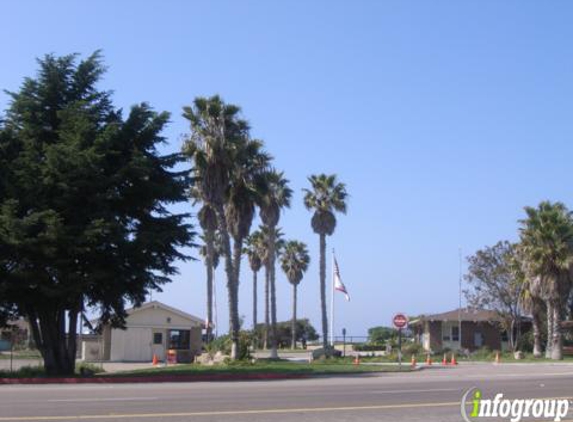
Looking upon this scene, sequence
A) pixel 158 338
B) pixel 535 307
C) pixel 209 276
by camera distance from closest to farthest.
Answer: pixel 158 338 < pixel 535 307 < pixel 209 276

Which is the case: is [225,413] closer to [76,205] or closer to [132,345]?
[76,205]

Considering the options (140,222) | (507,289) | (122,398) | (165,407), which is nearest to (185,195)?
(140,222)

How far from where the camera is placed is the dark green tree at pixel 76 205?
1148 inches

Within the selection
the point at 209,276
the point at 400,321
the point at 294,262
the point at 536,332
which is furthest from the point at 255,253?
the point at 400,321

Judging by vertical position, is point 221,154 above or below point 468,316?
above

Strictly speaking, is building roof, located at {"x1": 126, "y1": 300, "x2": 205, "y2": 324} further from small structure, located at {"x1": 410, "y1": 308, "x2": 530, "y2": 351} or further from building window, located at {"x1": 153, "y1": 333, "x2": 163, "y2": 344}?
small structure, located at {"x1": 410, "y1": 308, "x2": 530, "y2": 351}

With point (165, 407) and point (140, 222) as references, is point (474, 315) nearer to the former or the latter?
point (140, 222)

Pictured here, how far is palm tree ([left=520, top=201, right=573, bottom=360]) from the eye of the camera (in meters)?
49.9

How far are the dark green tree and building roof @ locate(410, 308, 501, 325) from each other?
33768mm

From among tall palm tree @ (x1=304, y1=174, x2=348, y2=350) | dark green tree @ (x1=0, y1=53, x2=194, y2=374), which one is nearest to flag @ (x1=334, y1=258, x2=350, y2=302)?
tall palm tree @ (x1=304, y1=174, x2=348, y2=350)

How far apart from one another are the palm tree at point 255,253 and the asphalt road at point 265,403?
52.6 m

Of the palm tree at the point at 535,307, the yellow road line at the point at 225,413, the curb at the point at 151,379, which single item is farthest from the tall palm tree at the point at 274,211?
the yellow road line at the point at 225,413

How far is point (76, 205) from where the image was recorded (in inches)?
1205

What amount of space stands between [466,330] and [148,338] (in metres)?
26.0
